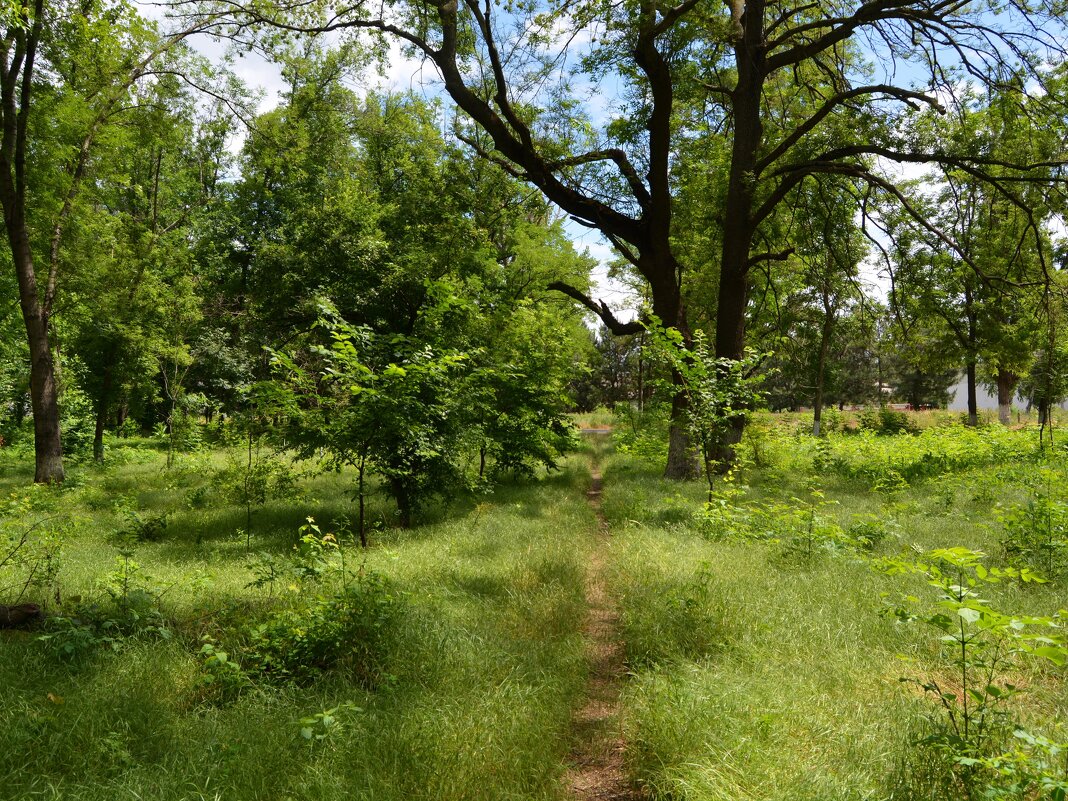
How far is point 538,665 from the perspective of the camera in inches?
186

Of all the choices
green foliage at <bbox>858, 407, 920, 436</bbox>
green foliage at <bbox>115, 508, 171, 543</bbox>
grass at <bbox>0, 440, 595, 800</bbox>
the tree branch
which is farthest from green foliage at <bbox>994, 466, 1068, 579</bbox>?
green foliage at <bbox>858, 407, 920, 436</bbox>

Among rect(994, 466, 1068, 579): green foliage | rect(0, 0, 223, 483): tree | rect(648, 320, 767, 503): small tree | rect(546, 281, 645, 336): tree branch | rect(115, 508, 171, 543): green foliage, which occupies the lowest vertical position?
rect(115, 508, 171, 543): green foliage

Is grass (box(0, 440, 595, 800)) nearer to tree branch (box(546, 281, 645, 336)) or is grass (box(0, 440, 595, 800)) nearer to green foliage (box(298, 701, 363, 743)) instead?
green foliage (box(298, 701, 363, 743))

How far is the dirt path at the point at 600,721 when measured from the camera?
3.51 m

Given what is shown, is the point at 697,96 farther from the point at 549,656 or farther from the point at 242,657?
the point at 242,657

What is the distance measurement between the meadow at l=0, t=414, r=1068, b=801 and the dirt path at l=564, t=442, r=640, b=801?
11cm

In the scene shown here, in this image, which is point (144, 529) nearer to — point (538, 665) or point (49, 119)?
point (538, 665)

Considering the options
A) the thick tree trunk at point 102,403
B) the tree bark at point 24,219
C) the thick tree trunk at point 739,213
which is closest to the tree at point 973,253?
the thick tree trunk at point 739,213

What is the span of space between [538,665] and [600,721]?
684 millimetres

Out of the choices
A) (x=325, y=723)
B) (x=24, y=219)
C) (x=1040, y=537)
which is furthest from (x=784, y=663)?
(x=24, y=219)

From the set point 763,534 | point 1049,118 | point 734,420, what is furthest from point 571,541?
point 1049,118

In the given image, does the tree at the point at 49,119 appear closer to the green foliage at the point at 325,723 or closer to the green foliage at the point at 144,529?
the green foliage at the point at 144,529

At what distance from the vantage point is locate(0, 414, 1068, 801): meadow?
2.98 meters

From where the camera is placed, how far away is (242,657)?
14.6ft
